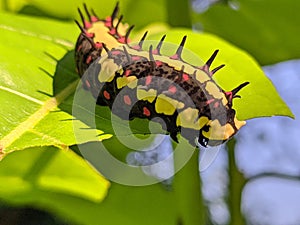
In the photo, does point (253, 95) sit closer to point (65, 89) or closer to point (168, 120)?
point (168, 120)

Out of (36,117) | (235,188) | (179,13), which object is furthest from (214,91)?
(235,188)

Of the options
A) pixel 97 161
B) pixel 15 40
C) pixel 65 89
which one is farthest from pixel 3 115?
pixel 97 161

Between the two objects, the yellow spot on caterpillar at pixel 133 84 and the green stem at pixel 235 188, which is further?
the green stem at pixel 235 188

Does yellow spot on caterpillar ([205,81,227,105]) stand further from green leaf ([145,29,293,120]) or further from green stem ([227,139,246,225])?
green stem ([227,139,246,225])

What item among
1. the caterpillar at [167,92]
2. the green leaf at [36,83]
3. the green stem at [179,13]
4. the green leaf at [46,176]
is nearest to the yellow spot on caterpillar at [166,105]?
the caterpillar at [167,92]

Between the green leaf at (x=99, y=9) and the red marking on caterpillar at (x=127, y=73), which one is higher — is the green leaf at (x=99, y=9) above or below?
below

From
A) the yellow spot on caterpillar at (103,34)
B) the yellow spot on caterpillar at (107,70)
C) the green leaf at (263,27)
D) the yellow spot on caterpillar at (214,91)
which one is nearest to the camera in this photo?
the yellow spot on caterpillar at (214,91)

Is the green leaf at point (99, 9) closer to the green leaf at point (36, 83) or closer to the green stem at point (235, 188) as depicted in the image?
the green leaf at point (36, 83)
